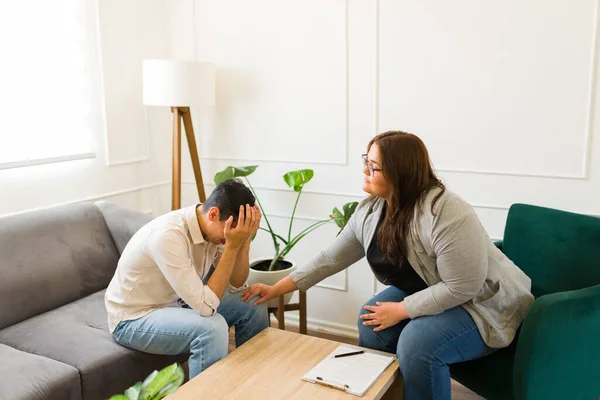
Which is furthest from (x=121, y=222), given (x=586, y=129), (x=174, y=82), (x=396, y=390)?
(x=586, y=129)

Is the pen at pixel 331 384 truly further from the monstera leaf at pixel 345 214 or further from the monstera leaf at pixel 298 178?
the monstera leaf at pixel 298 178

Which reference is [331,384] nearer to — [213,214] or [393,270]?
[393,270]

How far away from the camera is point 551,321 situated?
1.76 m

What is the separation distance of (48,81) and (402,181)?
1843 millimetres

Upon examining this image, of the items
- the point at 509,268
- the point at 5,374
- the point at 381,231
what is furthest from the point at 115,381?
the point at 509,268

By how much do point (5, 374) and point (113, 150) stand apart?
155 cm

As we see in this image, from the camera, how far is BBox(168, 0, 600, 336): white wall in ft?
8.46

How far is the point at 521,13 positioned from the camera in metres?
2.59

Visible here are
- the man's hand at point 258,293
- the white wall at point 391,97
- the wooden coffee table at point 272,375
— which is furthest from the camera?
the white wall at point 391,97

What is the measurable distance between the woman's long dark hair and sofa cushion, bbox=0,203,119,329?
1390mm

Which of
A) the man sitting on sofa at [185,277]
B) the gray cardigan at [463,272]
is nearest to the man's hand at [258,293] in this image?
the man sitting on sofa at [185,277]

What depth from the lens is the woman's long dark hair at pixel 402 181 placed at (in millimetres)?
1967

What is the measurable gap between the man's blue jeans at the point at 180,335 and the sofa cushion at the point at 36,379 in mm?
234

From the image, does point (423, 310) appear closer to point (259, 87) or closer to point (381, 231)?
point (381, 231)
